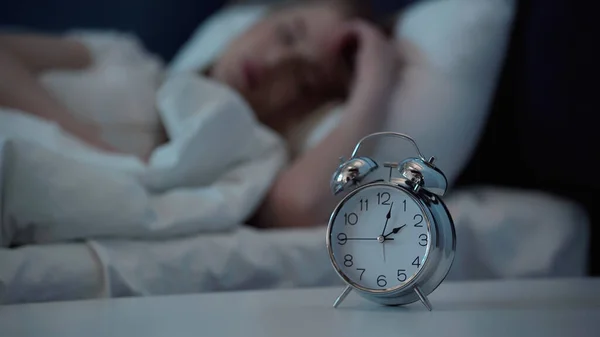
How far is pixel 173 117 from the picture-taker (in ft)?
3.91

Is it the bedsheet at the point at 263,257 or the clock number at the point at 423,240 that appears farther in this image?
the bedsheet at the point at 263,257

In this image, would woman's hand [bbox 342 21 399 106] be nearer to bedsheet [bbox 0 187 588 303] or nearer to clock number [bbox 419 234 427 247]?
bedsheet [bbox 0 187 588 303]

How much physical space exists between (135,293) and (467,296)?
17.1 inches

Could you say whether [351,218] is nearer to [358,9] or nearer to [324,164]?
[324,164]

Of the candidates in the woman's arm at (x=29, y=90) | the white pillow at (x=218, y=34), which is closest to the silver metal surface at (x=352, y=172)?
the woman's arm at (x=29, y=90)

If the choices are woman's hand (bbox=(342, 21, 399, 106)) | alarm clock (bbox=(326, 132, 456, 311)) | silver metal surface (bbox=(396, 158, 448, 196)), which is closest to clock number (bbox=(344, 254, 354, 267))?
alarm clock (bbox=(326, 132, 456, 311))

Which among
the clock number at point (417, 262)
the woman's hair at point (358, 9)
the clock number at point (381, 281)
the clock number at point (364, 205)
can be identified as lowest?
the clock number at point (381, 281)

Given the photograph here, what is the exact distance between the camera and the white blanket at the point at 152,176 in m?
0.87

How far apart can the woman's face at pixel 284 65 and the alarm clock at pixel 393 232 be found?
79cm

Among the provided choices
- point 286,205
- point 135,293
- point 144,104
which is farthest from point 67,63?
point 135,293

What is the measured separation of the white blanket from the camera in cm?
87

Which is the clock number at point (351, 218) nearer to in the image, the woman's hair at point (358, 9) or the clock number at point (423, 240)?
the clock number at point (423, 240)

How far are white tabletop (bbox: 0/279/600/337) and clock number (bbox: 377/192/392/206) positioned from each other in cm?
12

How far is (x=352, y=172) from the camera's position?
71 centimetres
